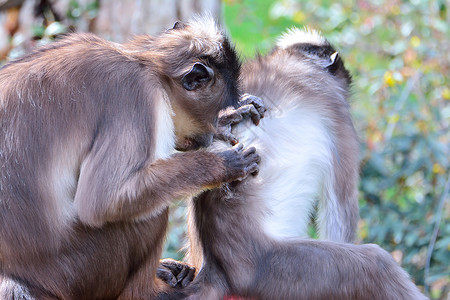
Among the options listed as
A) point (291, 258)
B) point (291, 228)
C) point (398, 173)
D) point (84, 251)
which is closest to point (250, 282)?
point (291, 258)

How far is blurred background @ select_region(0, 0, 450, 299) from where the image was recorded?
16.6 ft

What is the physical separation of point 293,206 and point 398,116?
229 cm

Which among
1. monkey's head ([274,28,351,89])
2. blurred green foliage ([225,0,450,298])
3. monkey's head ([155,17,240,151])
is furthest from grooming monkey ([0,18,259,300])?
blurred green foliage ([225,0,450,298])

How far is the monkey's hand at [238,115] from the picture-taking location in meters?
3.12

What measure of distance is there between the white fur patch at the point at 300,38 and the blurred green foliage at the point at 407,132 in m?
0.51

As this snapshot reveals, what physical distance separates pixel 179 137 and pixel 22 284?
3.07ft

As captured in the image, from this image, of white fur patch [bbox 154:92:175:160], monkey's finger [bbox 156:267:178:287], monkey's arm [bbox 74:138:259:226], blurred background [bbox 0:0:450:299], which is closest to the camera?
monkey's arm [bbox 74:138:259:226]

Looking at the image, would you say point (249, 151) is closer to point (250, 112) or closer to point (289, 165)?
point (250, 112)

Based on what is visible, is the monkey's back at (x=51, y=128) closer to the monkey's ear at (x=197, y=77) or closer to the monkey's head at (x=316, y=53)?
the monkey's ear at (x=197, y=77)

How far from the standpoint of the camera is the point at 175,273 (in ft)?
10.6

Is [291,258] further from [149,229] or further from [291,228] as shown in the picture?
[149,229]

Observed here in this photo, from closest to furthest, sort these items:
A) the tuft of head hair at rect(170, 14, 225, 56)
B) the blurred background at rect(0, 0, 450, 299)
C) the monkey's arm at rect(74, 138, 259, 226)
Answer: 1. the monkey's arm at rect(74, 138, 259, 226)
2. the tuft of head hair at rect(170, 14, 225, 56)
3. the blurred background at rect(0, 0, 450, 299)

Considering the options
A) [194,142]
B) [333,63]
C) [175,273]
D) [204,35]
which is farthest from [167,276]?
[333,63]

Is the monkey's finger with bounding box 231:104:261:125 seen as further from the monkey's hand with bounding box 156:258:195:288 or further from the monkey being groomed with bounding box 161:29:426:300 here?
the monkey's hand with bounding box 156:258:195:288
